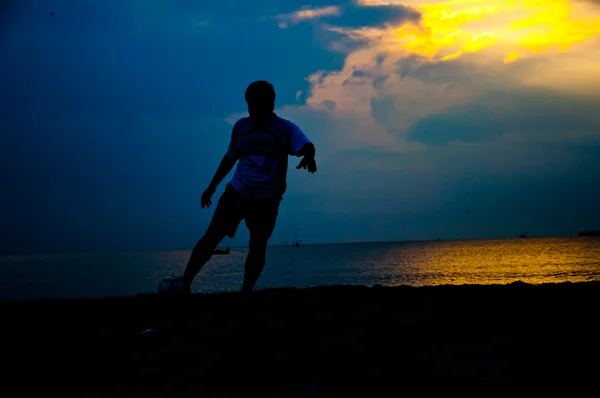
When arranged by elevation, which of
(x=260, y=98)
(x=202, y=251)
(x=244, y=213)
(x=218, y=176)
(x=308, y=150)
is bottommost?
(x=202, y=251)

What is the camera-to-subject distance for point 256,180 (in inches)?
208

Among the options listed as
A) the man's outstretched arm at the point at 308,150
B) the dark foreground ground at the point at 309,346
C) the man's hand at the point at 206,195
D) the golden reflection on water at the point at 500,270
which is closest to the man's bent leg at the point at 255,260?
the dark foreground ground at the point at 309,346

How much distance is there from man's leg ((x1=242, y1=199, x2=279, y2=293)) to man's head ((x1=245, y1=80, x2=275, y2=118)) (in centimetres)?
94

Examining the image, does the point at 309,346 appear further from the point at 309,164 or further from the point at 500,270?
the point at 500,270

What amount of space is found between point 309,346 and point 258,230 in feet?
8.23

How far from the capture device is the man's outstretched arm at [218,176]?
18.2 feet

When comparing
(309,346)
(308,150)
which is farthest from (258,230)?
(309,346)

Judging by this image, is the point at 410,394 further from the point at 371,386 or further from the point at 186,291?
the point at 186,291

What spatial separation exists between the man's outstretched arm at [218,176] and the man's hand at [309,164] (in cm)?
91

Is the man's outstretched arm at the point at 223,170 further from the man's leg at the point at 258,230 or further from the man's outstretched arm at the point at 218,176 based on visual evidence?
the man's leg at the point at 258,230

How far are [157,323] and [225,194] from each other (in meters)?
1.75

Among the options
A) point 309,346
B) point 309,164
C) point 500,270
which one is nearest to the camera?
point 309,346

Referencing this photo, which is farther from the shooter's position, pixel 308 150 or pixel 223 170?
pixel 223 170

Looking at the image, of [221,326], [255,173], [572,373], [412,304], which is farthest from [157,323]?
[572,373]
